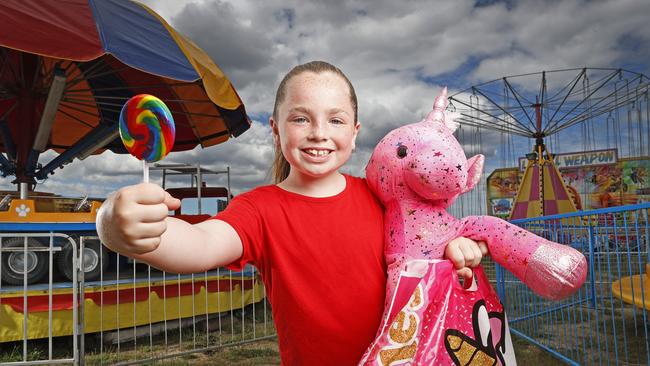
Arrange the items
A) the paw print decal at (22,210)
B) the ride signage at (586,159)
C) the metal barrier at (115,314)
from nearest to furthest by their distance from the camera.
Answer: the metal barrier at (115,314) → the paw print decal at (22,210) → the ride signage at (586,159)

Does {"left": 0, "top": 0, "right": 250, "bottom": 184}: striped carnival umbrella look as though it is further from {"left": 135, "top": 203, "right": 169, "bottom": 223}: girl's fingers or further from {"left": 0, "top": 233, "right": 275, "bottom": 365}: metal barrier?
{"left": 135, "top": 203, "right": 169, "bottom": 223}: girl's fingers

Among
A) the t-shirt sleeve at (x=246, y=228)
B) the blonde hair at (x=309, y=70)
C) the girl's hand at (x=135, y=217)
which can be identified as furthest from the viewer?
the blonde hair at (x=309, y=70)

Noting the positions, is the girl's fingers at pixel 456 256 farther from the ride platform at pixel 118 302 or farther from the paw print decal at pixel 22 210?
the paw print decal at pixel 22 210

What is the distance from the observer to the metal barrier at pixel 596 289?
3.01m

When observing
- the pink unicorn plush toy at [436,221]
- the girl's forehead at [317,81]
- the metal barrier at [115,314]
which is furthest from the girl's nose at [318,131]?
the metal barrier at [115,314]

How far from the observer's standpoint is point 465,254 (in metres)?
1.38

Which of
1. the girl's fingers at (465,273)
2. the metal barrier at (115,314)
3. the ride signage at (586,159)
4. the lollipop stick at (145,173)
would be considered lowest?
the metal barrier at (115,314)

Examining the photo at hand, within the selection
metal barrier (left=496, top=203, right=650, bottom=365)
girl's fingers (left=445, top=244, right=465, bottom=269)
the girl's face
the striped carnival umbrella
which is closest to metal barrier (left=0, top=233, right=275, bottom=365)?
the striped carnival umbrella

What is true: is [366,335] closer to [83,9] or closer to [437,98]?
[437,98]

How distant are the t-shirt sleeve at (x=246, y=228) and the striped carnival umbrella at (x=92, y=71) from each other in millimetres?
3590

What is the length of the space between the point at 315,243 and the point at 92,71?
6.67 metres

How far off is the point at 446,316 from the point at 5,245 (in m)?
4.77

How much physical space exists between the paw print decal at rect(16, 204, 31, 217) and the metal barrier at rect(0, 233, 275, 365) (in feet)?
1.27

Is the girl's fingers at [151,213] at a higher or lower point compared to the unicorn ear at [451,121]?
lower
